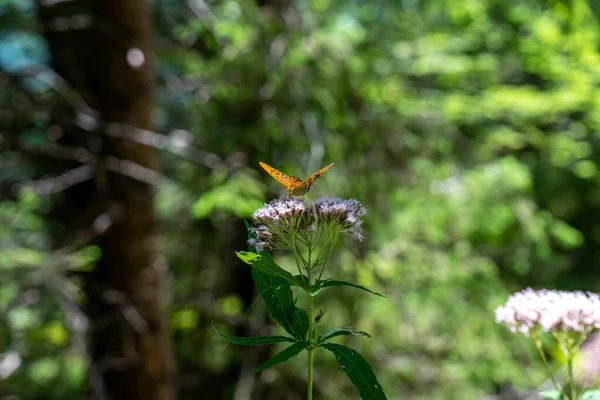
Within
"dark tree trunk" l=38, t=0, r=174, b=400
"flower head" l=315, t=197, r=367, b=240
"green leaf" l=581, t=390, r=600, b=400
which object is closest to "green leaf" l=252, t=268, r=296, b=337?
"flower head" l=315, t=197, r=367, b=240

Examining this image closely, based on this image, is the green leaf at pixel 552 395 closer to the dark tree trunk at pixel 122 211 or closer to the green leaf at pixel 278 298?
the green leaf at pixel 278 298

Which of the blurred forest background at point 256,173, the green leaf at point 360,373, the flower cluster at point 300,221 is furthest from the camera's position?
the blurred forest background at point 256,173

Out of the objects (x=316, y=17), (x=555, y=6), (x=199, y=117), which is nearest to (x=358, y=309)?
(x=199, y=117)

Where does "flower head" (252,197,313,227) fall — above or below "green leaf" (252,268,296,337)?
above

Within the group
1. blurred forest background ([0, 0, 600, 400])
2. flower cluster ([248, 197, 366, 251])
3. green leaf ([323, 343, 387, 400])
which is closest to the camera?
green leaf ([323, 343, 387, 400])

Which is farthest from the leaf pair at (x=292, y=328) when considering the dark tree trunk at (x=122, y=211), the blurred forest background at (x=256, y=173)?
the dark tree trunk at (x=122, y=211)

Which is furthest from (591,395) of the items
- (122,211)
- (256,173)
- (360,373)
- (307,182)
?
(122,211)

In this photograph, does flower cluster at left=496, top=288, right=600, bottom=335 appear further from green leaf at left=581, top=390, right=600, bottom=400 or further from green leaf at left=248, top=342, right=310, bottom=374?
green leaf at left=248, top=342, right=310, bottom=374
